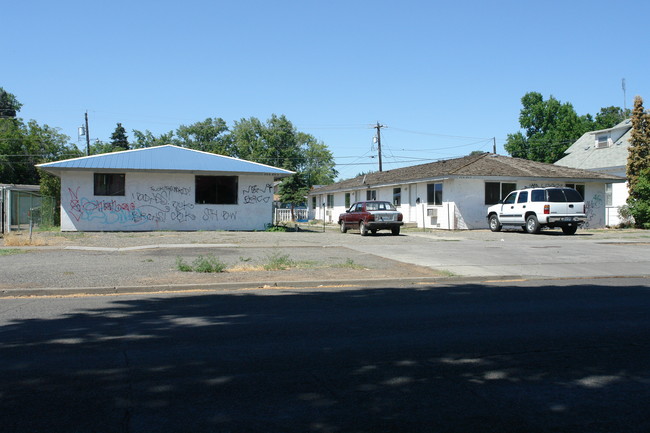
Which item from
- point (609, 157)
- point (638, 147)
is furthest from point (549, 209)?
point (609, 157)

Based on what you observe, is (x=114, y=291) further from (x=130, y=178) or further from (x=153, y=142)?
(x=153, y=142)

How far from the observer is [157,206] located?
2636cm

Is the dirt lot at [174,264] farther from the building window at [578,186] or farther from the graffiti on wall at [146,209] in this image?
the building window at [578,186]

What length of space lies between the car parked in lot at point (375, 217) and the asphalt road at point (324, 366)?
16146 mm

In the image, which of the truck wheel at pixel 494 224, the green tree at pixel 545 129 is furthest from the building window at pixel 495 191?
the green tree at pixel 545 129

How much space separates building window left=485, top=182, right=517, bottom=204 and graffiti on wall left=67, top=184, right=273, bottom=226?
1446 centimetres

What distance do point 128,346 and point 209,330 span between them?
105cm

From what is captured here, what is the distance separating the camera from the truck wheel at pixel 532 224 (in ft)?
80.4

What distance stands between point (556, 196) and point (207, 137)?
207ft

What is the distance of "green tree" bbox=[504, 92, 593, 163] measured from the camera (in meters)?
64.3

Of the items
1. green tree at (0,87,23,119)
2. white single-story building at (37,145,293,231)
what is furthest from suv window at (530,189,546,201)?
green tree at (0,87,23,119)

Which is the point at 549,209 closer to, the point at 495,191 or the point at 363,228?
the point at 495,191

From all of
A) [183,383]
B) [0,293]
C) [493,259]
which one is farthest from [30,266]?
[493,259]

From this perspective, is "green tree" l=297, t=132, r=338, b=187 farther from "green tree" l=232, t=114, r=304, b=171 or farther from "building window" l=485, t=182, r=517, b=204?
"building window" l=485, t=182, r=517, b=204
